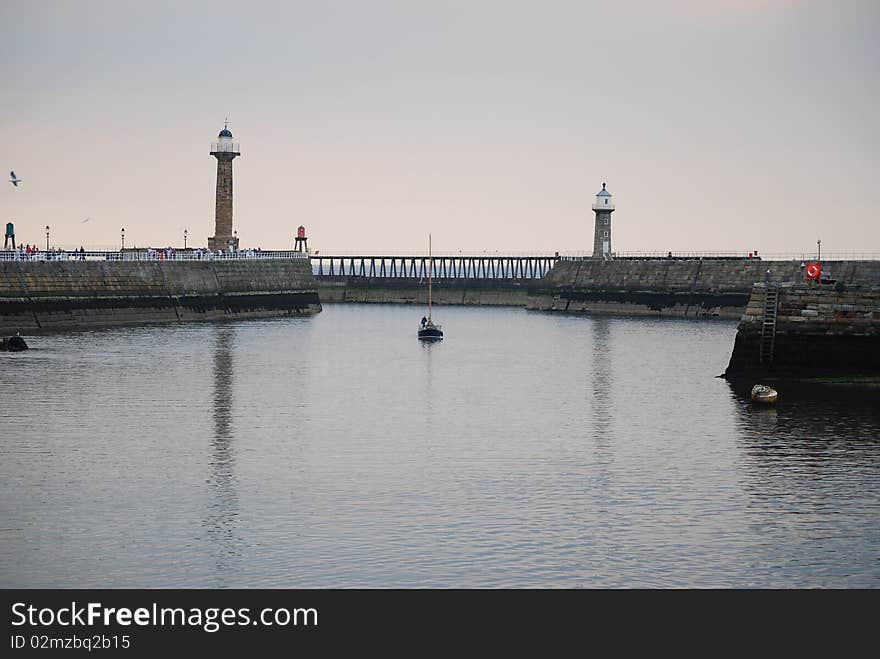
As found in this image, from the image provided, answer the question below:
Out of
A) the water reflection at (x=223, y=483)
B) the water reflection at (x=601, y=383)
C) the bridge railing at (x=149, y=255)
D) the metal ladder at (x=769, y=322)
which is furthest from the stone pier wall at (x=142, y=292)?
the metal ladder at (x=769, y=322)

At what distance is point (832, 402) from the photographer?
52562mm

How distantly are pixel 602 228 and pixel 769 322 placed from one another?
83.9 m

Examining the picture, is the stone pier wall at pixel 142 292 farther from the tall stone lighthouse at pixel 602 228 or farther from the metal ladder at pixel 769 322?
the metal ladder at pixel 769 322

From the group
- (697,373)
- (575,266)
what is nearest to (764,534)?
(697,373)

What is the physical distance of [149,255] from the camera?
102m

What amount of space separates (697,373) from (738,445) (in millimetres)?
24525

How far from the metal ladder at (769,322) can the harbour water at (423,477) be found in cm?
279

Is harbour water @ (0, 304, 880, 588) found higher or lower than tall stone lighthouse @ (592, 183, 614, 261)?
lower

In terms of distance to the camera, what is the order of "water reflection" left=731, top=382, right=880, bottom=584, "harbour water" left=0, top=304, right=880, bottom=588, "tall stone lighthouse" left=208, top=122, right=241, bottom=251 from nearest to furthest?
1. "harbour water" left=0, top=304, right=880, bottom=588
2. "water reflection" left=731, top=382, right=880, bottom=584
3. "tall stone lighthouse" left=208, top=122, right=241, bottom=251

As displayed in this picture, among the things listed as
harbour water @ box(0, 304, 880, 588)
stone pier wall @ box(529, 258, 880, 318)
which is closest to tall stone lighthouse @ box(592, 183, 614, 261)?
stone pier wall @ box(529, 258, 880, 318)

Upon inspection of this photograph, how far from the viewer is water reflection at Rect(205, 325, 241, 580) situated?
95.9 ft

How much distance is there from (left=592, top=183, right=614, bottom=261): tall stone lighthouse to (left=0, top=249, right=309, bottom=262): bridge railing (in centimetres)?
3077

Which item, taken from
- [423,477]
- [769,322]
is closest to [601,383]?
[769,322]

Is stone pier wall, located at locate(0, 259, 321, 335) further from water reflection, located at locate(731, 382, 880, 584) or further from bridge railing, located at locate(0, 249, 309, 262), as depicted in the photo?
water reflection, located at locate(731, 382, 880, 584)
